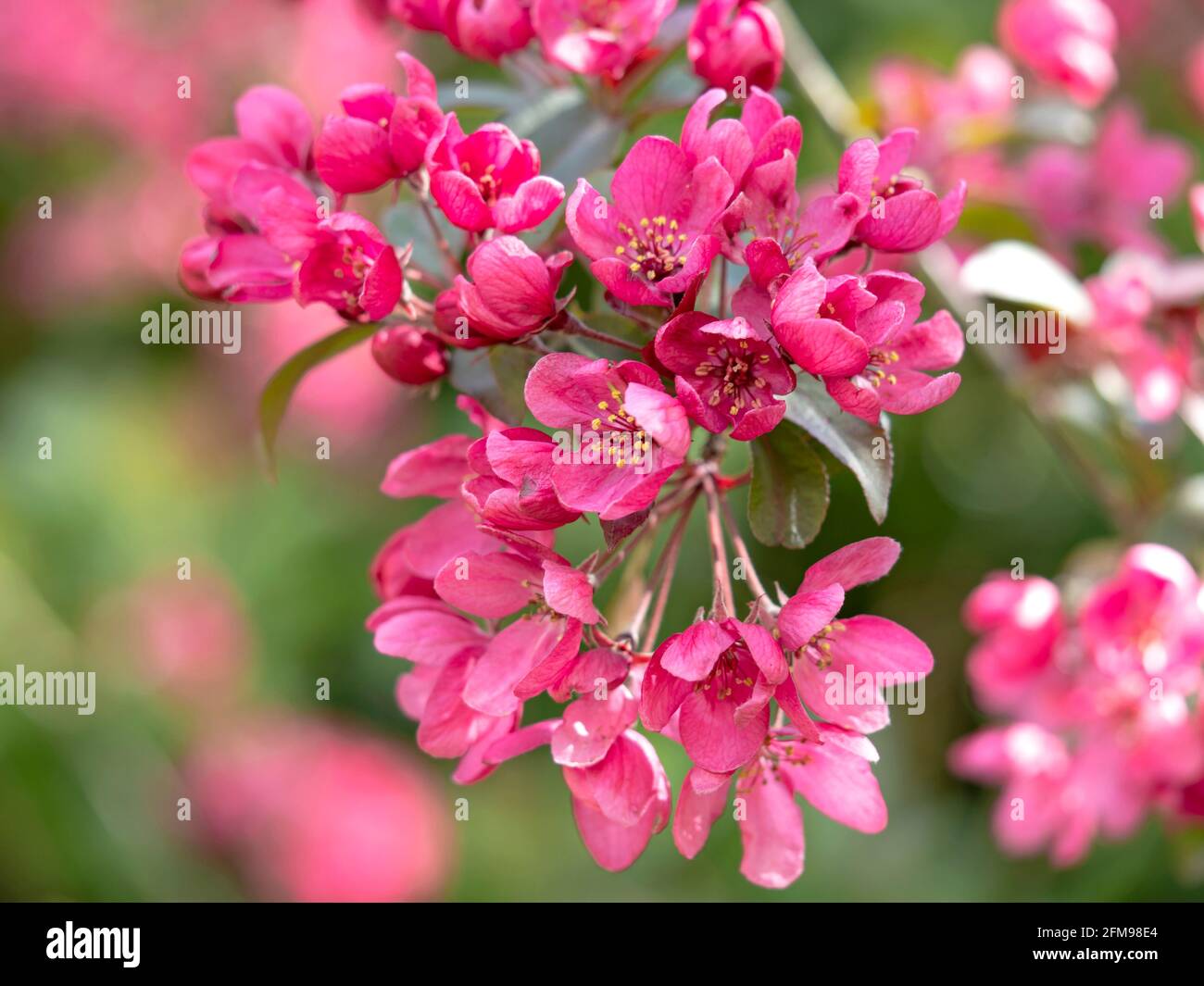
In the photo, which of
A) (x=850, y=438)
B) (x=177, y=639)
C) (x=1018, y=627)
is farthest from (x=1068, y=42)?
(x=177, y=639)

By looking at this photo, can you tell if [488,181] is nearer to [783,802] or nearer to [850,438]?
[850,438]

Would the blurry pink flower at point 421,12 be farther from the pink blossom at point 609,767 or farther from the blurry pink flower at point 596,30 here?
the pink blossom at point 609,767

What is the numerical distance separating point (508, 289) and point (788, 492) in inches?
12.0

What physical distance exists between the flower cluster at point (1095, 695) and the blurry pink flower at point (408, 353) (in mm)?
970

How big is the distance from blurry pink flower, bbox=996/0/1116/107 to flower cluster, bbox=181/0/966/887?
1000mm

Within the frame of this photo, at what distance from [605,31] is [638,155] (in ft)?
0.91

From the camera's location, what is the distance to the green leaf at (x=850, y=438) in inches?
39.9

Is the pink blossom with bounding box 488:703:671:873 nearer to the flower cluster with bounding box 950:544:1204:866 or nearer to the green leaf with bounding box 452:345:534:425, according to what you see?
the green leaf with bounding box 452:345:534:425

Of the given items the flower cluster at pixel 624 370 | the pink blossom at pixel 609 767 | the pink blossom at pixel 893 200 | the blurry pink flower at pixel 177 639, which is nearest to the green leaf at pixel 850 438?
the flower cluster at pixel 624 370

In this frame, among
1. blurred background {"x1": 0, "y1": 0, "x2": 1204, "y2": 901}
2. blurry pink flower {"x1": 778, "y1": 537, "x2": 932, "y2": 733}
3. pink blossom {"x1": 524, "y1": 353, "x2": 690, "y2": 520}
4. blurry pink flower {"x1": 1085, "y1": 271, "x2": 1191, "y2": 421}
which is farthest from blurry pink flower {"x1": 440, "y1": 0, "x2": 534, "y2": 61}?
blurred background {"x1": 0, "y1": 0, "x2": 1204, "y2": 901}

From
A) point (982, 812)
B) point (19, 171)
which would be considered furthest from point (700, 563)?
point (19, 171)

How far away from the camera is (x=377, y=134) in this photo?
3.46ft

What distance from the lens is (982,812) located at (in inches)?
124

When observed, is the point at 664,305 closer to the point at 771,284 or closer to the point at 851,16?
the point at 771,284
